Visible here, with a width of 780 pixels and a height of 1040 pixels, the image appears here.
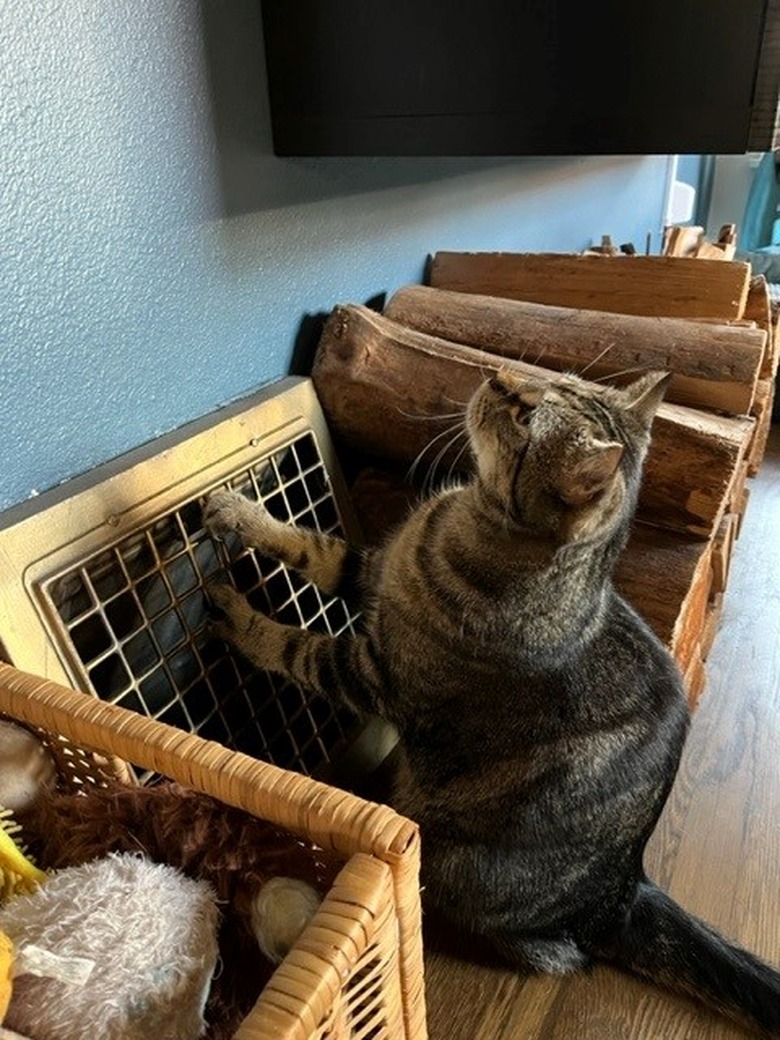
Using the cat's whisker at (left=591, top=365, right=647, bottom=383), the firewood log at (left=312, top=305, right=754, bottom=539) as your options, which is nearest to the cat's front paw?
the firewood log at (left=312, top=305, right=754, bottom=539)

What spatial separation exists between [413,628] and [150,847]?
415 millimetres

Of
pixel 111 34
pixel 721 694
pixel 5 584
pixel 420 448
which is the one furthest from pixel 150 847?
pixel 721 694

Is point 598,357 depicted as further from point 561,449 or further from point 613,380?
point 561,449

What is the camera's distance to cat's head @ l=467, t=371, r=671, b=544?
2.95ft

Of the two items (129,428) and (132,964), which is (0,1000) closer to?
(132,964)

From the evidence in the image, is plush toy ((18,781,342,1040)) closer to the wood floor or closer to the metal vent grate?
the metal vent grate

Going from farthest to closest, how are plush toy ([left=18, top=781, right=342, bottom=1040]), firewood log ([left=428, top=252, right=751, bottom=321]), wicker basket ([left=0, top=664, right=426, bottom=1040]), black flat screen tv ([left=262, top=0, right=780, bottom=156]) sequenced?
firewood log ([left=428, top=252, right=751, bottom=321])
black flat screen tv ([left=262, top=0, right=780, bottom=156])
plush toy ([left=18, top=781, right=342, bottom=1040])
wicker basket ([left=0, top=664, right=426, bottom=1040])

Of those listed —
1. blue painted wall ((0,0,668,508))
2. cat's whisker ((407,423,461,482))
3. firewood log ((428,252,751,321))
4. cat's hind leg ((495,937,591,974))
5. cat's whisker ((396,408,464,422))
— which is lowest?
cat's hind leg ((495,937,591,974))

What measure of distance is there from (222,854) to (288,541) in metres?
0.48

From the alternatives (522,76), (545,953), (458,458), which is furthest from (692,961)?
(522,76)

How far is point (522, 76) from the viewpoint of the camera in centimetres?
101

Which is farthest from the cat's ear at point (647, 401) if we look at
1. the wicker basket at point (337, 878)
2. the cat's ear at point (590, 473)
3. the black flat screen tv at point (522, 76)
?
the wicker basket at point (337, 878)

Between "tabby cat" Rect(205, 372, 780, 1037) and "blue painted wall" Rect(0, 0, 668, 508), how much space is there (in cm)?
21

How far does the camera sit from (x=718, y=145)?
38.7 inches
